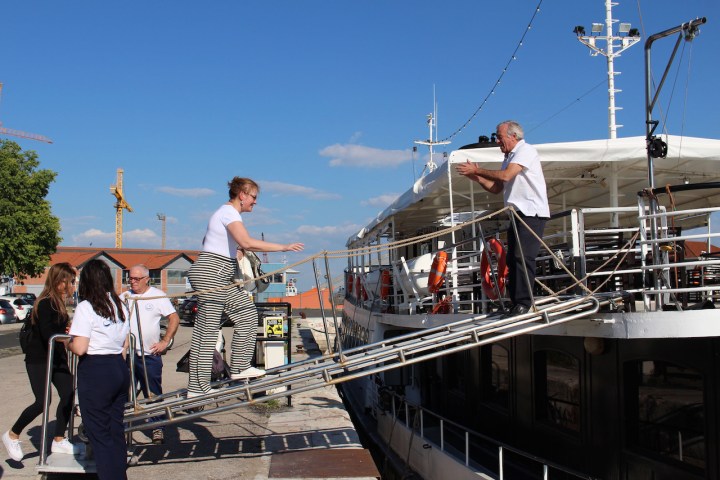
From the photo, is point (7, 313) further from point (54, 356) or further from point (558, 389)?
point (558, 389)

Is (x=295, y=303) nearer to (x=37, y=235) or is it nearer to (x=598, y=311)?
(x=37, y=235)

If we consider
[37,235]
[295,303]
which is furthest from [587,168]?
[295,303]

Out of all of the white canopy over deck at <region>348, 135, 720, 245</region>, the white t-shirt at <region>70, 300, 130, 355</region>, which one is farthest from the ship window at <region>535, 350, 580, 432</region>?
the white t-shirt at <region>70, 300, 130, 355</region>

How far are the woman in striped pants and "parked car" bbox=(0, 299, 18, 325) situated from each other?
37.8 meters

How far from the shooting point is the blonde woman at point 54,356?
19.1ft

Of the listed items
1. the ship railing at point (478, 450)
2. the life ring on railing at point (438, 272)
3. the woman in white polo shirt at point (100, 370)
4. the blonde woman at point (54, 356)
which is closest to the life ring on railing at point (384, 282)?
the ship railing at point (478, 450)

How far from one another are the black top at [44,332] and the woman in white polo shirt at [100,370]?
3.54 feet

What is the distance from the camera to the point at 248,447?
7238 millimetres

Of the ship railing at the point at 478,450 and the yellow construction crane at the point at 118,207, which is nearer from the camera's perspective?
the ship railing at the point at 478,450

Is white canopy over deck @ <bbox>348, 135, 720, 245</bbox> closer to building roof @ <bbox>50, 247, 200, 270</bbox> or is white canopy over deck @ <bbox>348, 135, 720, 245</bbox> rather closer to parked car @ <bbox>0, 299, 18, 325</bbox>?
parked car @ <bbox>0, 299, 18, 325</bbox>

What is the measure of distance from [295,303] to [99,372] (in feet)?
164

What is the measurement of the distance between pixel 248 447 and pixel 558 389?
139 inches

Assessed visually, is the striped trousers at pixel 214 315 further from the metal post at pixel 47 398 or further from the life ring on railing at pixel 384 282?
the life ring on railing at pixel 384 282

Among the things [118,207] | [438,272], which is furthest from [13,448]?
[118,207]
